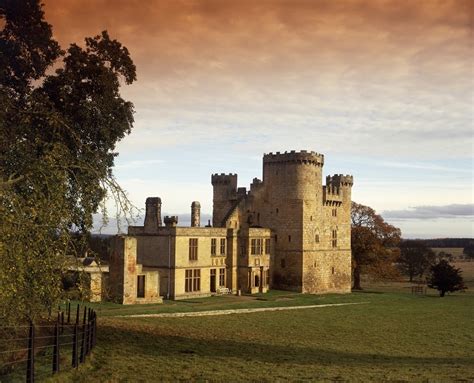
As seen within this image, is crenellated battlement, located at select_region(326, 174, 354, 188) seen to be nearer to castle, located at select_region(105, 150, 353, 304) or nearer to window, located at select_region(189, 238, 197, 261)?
castle, located at select_region(105, 150, 353, 304)

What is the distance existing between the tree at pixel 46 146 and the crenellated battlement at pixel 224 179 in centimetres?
2888

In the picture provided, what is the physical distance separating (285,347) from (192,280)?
77.3 ft

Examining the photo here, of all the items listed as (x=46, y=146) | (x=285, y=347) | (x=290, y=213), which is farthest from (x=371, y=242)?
(x=46, y=146)

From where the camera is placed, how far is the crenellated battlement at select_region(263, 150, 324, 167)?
173ft

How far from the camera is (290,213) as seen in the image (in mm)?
52844

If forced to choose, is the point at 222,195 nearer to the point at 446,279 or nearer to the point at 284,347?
the point at 446,279

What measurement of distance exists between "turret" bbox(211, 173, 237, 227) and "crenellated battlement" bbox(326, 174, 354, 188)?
34.7 ft

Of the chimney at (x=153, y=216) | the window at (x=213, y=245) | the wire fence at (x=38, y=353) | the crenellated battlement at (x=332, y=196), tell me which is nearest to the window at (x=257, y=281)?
the window at (x=213, y=245)

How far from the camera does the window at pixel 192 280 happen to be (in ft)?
147

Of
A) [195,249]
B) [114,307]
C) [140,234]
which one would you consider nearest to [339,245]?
[195,249]

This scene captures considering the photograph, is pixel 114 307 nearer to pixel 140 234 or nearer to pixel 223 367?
pixel 140 234

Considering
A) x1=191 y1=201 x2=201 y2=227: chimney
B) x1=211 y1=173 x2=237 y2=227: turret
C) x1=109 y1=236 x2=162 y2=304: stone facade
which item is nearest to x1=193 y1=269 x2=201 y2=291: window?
x1=191 y1=201 x2=201 y2=227: chimney

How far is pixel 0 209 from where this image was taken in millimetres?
12055

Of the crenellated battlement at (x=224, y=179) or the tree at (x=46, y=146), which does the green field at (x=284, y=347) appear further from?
the crenellated battlement at (x=224, y=179)
